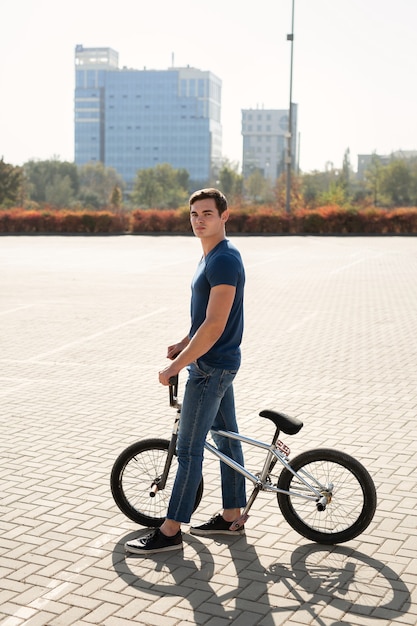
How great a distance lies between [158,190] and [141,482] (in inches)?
3915

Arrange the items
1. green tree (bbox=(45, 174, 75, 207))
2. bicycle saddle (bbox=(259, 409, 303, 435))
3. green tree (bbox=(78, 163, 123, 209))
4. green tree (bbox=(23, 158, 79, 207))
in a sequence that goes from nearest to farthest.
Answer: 1. bicycle saddle (bbox=(259, 409, 303, 435))
2. green tree (bbox=(45, 174, 75, 207))
3. green tree (bbox=(78, 163, 123, 209))
4. green tree (bbox=(23, 158, 79, 207))

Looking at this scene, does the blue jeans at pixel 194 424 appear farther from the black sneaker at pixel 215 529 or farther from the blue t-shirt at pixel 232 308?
the black sneaker at pixel 215 529

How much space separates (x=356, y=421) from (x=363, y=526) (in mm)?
2802

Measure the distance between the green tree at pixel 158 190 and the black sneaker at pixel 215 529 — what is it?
305ft

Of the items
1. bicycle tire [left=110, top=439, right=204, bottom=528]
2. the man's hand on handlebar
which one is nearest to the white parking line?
bicycle tire [left=110, top=439, right=204, bottom=528]

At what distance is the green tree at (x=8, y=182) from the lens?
73312 millimetres

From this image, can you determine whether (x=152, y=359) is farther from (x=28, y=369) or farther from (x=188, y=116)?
(x=188, y=116)

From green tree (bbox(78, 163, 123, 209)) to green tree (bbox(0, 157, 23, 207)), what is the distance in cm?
4460

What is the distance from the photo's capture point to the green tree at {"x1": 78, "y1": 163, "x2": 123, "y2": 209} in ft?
407

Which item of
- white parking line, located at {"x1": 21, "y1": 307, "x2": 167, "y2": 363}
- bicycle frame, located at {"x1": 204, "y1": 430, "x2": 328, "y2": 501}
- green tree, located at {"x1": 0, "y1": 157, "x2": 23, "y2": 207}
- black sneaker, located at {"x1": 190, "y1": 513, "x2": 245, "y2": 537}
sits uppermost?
green tree, located at {"x1": 0, "y1": 157, "x2": 23, "y2": 207}

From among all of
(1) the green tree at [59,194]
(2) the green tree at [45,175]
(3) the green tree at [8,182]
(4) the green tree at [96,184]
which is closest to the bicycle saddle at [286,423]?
(3) the green tree at [8,182]

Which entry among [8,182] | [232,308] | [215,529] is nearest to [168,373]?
[232,308]

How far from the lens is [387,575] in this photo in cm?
433

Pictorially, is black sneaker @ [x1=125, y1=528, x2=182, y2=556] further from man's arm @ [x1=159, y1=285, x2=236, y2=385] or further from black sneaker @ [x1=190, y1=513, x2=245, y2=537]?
man's arm @ [x1=159, y1=285, x2=236, y2=385]
